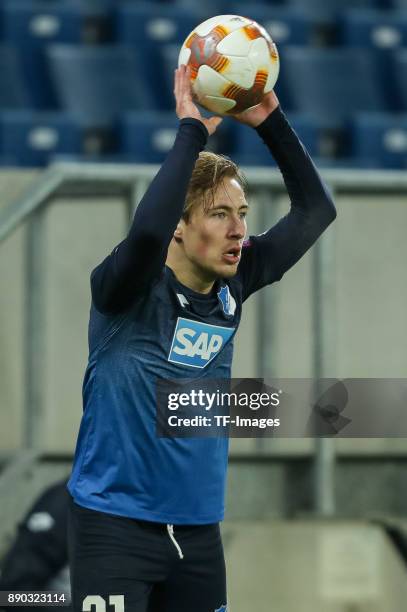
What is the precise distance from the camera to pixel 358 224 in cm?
490

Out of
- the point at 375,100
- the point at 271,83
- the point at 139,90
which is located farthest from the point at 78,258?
the point at 375,100

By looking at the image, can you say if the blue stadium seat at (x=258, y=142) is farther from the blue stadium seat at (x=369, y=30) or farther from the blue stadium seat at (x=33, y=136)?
the blue stadium seat at (x=369, y=30)

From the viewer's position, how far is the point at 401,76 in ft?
24.2

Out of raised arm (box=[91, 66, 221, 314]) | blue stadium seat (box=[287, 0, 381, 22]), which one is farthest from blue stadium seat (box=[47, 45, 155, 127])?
raised arm (box=[91, 66, 221, 314])

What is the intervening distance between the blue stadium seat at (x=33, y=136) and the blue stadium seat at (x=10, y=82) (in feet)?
0.63

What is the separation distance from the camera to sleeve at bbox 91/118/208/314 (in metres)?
2.59

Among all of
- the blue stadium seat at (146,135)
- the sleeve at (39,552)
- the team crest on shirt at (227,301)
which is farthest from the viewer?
the blue stadium seat at (146,135)

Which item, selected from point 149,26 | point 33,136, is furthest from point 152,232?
point 149,26

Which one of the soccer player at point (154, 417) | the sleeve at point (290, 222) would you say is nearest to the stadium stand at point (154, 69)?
the sleeve at point (290, 222)

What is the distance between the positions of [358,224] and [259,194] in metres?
0.42

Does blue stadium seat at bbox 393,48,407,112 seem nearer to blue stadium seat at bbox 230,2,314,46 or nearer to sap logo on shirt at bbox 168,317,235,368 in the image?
blue stadium seat at bbox 230,2,314,46

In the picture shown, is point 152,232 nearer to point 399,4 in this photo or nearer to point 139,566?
point 139,566

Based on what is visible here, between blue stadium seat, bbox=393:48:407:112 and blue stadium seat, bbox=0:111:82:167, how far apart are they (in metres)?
2.08

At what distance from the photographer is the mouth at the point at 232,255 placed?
2799mm
